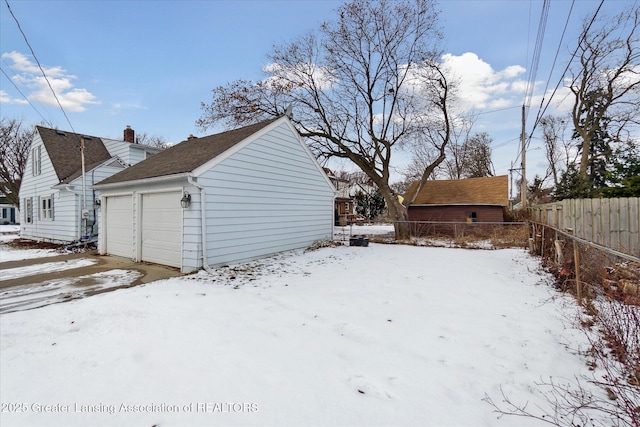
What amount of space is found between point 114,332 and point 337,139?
49.0ft

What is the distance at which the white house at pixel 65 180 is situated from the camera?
12.4m

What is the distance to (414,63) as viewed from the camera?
15867 millimetres

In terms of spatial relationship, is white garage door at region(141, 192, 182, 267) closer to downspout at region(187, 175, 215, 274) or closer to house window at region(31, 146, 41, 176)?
downspout at region(187, 175, 215, 274)

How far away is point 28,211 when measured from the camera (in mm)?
15680

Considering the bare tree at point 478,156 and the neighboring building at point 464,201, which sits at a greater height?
the bare tree at point 478,156

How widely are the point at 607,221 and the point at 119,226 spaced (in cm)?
1354

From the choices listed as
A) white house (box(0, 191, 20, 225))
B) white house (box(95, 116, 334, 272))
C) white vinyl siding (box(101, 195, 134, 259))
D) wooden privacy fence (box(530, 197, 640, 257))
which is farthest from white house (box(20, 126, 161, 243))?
white house (box(0, 191, 20, 225))

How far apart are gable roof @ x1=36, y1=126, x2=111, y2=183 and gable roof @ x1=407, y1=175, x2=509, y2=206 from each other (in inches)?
780

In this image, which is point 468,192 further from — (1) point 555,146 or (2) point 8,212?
(2) point 8,212

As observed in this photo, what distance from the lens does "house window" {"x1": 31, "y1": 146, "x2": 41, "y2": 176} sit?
1464 centimetres

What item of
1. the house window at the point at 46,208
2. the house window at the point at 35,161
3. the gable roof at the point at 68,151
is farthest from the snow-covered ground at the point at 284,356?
the house window at the point at 35,161

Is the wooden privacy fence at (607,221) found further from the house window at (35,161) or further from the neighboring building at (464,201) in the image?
the house window at (35,161)

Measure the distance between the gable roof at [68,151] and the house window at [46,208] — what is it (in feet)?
5.39

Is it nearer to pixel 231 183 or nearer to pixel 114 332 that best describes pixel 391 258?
pixel 231 183
